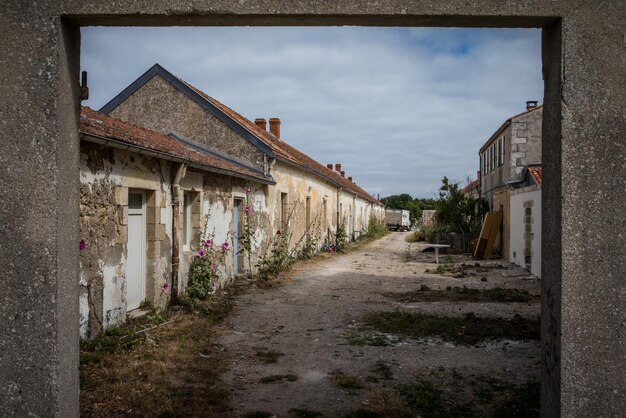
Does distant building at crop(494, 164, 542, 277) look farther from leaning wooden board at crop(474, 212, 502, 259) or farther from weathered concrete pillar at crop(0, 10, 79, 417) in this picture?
weathered concrete pillar at crop(0, 10, 79, 417)

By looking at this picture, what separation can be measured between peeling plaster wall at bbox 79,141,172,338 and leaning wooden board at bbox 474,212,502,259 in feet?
45.8

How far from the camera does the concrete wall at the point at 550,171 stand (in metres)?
2.22

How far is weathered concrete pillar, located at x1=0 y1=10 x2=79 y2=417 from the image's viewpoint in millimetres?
2271

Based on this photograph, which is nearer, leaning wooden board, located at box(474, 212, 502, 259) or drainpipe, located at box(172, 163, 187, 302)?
drainpipe, located at box(172, 163, 187, 302)

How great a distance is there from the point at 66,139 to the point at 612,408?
2972 millimetres

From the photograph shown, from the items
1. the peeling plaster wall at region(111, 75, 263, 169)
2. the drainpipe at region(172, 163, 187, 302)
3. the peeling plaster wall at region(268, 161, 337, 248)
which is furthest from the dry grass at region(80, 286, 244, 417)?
the peeling plaster wall at region(268, 161, 337, 248)

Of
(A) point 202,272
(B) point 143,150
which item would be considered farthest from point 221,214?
(B) point 143,150

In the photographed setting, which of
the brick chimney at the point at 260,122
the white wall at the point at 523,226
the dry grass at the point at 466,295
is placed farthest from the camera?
the brick chimney at the point at 260,122

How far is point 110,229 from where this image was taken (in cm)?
659

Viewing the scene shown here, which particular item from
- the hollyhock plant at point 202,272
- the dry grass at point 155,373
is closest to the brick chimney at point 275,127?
the hollyhock plant at point 202,272

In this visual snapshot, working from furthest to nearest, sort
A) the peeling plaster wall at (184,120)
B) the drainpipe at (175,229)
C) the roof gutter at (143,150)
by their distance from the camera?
the peeling plaster wall at (184,120), the drainpipe at (175,229), the roof gutter at (143,150)

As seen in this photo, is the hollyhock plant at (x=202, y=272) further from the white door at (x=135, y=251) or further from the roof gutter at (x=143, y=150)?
the roof gutter at (x=143, y=150)

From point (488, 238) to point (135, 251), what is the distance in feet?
48.3

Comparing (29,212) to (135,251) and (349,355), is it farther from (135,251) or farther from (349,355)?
(135,251)
